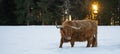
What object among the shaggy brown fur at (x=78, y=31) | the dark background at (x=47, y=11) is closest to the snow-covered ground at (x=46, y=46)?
the shaggy brown fur at (x=78, y=31)

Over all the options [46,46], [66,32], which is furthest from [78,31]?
[46,46]

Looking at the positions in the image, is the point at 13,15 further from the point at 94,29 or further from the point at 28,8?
the point at 94,29

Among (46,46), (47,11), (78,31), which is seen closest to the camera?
(78,31)

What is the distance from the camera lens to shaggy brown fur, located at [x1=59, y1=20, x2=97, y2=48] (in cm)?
1038

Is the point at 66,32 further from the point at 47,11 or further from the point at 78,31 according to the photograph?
the point at 47,11

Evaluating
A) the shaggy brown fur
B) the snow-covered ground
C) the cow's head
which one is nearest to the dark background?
the snow-covered ground

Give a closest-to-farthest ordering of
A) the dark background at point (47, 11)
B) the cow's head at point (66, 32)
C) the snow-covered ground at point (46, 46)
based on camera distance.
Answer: the snow-covered ground at point (46, 46) < the cow's head at point (66, 32) < the dark background at point (47, 11)

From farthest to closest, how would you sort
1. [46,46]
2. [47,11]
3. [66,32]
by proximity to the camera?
[47,11] < [46,46] < [66,32]

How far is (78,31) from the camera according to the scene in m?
10.6

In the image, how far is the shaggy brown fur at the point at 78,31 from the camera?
34.1 ft

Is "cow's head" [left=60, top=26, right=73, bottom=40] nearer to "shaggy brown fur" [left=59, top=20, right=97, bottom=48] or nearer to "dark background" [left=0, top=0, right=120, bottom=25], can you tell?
"shaggy brown fur" [left=59, top=20, right=97, bottom=48]

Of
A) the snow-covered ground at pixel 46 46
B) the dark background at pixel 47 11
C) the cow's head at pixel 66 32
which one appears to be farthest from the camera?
the dark background at pixel 47 11

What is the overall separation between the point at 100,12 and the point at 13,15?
31.6 ft

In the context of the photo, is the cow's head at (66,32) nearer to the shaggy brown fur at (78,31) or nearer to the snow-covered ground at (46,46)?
the shaggy brown fur at (78,31)
